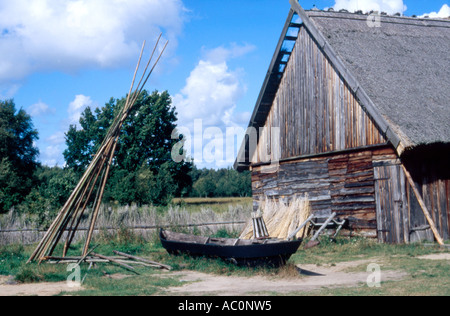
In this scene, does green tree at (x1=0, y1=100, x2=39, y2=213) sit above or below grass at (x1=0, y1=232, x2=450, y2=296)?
above

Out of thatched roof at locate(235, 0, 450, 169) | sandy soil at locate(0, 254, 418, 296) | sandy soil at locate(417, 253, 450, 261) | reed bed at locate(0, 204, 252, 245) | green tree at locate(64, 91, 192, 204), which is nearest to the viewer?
sandy soil at locate(0, 254, 418, 296)

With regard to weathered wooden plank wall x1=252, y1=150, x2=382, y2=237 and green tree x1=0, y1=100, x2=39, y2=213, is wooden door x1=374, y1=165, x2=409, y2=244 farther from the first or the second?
green tree x1=0, y1=100, x2=39, y2=213

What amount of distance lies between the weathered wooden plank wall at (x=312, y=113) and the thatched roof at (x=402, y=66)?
2.39 ft

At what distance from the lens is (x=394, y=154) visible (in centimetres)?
1458

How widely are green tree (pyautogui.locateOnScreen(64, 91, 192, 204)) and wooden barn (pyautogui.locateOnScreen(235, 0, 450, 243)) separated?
19.5 metres

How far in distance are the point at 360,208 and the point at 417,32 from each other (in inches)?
328

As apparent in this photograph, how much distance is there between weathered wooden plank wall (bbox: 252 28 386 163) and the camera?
15781 mm

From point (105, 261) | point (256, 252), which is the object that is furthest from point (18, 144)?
point (256, 252)


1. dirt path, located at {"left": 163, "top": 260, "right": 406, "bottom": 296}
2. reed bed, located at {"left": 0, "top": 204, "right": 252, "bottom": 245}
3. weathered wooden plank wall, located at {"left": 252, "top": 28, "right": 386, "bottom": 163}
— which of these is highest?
weathered wooden plank wall, located at {"left": 252, "top": 28, "right": 386, "bottom": 163}

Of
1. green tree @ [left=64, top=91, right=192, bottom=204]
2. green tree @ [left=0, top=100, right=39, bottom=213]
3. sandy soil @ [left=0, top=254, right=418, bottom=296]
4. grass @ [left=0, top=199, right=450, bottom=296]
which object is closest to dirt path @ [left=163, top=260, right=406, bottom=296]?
sandy soil @ [left=0, top=254, right=418, bottom=296]

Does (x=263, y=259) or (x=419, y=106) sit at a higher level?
(x=419, y=106)
